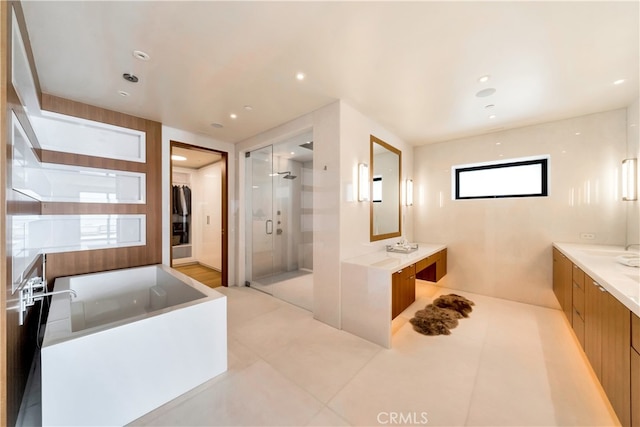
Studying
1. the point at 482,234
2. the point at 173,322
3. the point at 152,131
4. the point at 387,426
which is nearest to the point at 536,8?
the point at 387,426

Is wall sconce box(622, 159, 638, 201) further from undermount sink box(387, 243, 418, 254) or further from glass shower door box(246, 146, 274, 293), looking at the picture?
glass shower door box(246, 146, 274, 293)

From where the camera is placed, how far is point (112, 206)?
2945 mm

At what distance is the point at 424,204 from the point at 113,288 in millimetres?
4892

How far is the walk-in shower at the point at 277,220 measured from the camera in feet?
13.3

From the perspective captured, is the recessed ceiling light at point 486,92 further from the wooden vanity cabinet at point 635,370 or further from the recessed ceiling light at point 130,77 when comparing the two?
the recessed ceiling light at point 130,77

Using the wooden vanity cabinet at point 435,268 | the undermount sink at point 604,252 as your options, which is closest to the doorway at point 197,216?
the wooden vanity cabinet at point 435,268

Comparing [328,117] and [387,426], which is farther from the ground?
[328,117]

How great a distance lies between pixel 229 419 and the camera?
153 centimetres

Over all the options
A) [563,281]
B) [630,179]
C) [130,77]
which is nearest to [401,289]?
[563,281]

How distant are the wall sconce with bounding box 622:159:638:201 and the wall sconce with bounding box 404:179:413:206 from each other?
246cm

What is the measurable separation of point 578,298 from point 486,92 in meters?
2.21

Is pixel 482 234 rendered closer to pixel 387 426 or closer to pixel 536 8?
pixel 536 8

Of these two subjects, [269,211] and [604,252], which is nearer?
[604,252]

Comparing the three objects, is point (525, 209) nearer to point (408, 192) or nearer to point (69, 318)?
point (408, 192)
